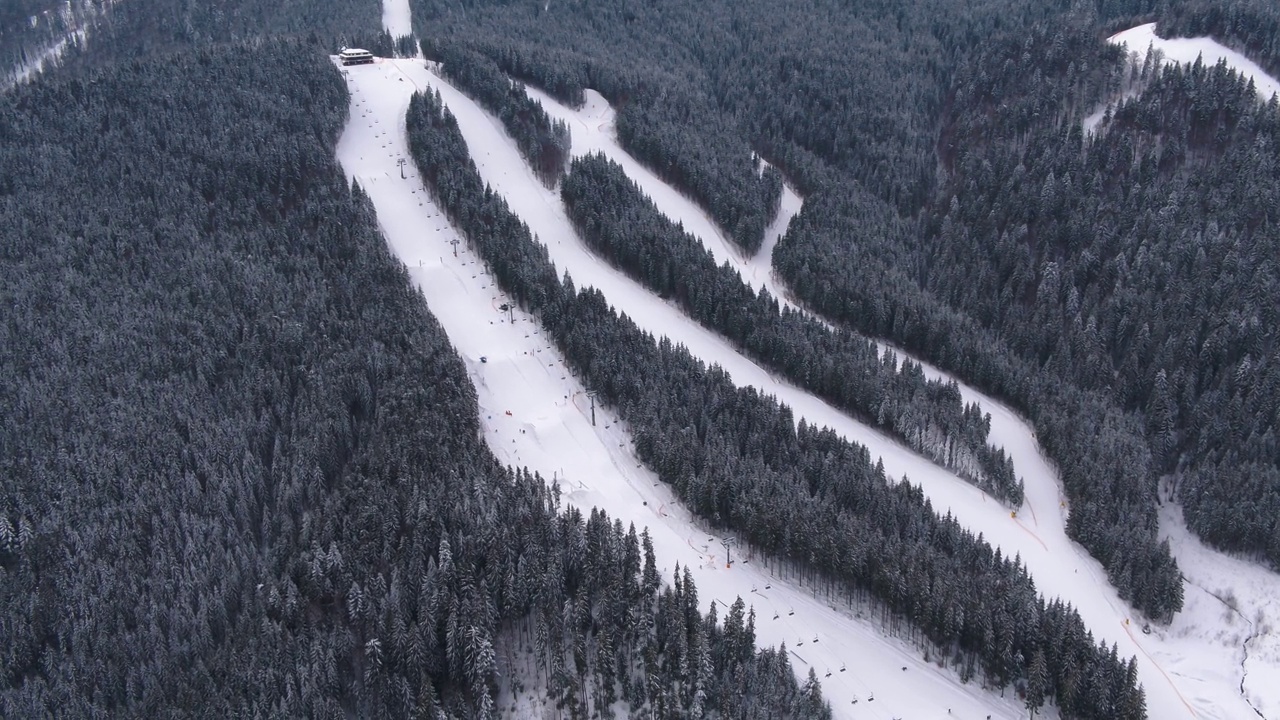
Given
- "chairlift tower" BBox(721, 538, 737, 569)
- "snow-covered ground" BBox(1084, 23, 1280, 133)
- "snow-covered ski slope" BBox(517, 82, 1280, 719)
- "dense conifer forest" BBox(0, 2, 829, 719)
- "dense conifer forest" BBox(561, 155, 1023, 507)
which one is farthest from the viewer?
"snow-covered ground" BBox(1084, 23, 1280, 133)

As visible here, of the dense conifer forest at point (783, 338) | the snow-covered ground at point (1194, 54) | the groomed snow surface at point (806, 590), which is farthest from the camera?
the snow-covered ground at point (1194, 54)

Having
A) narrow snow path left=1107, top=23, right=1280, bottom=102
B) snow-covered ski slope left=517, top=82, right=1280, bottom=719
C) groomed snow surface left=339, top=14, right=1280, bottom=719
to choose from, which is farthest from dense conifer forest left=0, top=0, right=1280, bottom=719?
narrow snow path left=1107, top=23, right=1280, bottom=102

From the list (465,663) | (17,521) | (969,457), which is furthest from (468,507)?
(969,457)

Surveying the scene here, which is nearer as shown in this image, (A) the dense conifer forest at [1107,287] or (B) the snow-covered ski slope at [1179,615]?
(B) the snow-covered ski slope at [1179,615]

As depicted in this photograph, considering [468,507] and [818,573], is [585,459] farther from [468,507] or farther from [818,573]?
[818,573]

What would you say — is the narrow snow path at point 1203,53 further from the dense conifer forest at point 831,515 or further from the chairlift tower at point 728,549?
the chairlift tower at point 728,549

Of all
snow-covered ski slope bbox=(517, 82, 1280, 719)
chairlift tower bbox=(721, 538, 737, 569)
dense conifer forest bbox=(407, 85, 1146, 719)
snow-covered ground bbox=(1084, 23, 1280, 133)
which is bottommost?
snow-covered ski slope bbox=(517, 82, 1280, 719)

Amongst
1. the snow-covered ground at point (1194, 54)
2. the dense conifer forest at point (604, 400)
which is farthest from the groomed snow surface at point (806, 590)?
the snow-covered ground at point (1194, 54)

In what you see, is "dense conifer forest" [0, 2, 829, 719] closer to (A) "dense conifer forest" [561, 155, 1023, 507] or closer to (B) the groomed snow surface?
(B) the groomed snow surface
